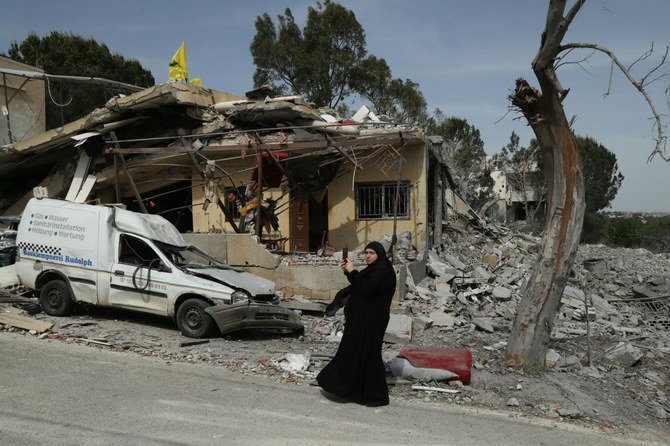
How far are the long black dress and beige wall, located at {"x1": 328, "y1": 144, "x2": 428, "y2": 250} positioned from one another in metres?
9.51

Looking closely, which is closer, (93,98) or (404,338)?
(404,338)

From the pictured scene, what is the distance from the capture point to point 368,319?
5.90 metres

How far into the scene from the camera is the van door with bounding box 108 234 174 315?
9.01m

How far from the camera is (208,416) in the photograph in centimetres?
541

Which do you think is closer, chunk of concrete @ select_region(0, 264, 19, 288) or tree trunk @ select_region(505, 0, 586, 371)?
tree trunk @ select_region(505, 0, 586, 371)

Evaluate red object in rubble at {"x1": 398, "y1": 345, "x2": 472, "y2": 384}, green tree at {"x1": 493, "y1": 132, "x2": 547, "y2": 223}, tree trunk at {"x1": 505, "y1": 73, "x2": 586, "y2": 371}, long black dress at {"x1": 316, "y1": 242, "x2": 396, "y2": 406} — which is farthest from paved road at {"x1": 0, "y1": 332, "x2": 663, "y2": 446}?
green tree at {"x1": 493, "y1": 132, "x2": 547, "y2": 223}

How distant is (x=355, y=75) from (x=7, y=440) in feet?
102

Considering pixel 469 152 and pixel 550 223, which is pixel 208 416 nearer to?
pixel 550 223

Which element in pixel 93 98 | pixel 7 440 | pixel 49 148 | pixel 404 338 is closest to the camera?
pixel 7 440

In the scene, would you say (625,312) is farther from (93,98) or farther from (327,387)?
(93,98)

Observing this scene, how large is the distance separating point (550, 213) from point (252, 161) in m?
10.1

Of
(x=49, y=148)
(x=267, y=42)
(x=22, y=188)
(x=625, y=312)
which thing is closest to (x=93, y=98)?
(x=22, y=188)

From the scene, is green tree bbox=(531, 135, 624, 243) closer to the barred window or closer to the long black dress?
the barred window

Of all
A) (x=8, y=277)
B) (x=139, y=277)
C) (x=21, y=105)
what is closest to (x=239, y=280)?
(x=139, y=277)
